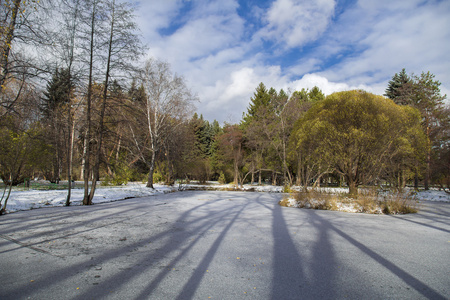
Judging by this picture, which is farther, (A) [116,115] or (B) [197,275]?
(A) [116,115]

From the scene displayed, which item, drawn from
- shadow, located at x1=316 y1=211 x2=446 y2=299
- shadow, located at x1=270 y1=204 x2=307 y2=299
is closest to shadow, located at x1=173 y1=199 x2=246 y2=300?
shadow, located at x1=270 y1=204 x2=307 y2=299

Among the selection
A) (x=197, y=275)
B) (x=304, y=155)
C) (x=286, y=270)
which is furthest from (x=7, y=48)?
(x=304, y=155)

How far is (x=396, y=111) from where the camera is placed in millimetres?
12008

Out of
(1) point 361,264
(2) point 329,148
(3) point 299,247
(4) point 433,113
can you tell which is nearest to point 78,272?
(3) point 299,247

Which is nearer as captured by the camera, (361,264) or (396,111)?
(361,264)

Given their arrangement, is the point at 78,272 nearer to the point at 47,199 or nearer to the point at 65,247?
the point at 65,247

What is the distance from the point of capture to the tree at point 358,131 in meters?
11.7

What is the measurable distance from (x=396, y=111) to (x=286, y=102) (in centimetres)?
1449

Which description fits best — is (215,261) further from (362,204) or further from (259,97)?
(259,97)

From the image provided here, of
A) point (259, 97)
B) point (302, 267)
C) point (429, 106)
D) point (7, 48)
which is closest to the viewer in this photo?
point (302, 267)

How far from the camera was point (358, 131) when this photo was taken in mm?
11297

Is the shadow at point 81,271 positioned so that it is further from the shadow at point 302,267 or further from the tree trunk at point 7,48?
the tree trunk at point 7,48

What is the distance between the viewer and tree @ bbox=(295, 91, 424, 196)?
460 inches

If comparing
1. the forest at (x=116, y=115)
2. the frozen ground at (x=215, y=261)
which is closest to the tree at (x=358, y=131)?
the forest at (x=116, y=115)
